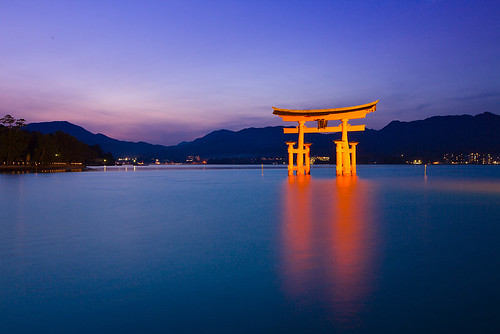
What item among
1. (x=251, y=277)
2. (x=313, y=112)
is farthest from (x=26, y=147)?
(x=251, y=277)

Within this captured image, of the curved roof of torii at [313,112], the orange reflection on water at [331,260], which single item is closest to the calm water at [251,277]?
the orange reflection on water at [331,260]

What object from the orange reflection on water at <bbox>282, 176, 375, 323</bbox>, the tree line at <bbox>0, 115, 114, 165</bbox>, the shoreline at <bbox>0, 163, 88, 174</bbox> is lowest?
the orange reflection on water at <bbox>282, 176, 375, 323</bbox>

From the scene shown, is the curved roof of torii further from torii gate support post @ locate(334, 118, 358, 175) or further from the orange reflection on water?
the orange reflection on water

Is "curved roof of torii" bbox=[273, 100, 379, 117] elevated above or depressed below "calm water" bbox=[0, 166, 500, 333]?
above

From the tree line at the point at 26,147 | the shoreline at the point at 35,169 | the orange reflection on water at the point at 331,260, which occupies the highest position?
the tree line at the point at 26,147

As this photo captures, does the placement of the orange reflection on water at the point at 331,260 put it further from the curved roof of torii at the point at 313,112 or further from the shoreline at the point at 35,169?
the shoreline at the point at 35,169

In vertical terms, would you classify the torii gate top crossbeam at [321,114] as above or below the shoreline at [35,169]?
above

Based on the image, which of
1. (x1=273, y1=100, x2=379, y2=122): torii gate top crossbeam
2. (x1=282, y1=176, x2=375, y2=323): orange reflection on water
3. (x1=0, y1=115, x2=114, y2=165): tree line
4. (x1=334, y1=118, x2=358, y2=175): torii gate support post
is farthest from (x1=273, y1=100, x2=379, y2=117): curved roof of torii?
(x1=0, y1=115, x2=114, y2=165): tree line

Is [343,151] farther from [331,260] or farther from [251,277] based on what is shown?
[251,277]

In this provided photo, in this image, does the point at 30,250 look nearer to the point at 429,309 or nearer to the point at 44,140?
→ the point at 429,309

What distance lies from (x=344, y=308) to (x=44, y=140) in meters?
87.6

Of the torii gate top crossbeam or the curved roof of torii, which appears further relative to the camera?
the curved roof of torii

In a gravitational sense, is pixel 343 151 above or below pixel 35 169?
above

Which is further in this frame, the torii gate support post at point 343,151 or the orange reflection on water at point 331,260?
the torii gate support post at point 343,151
